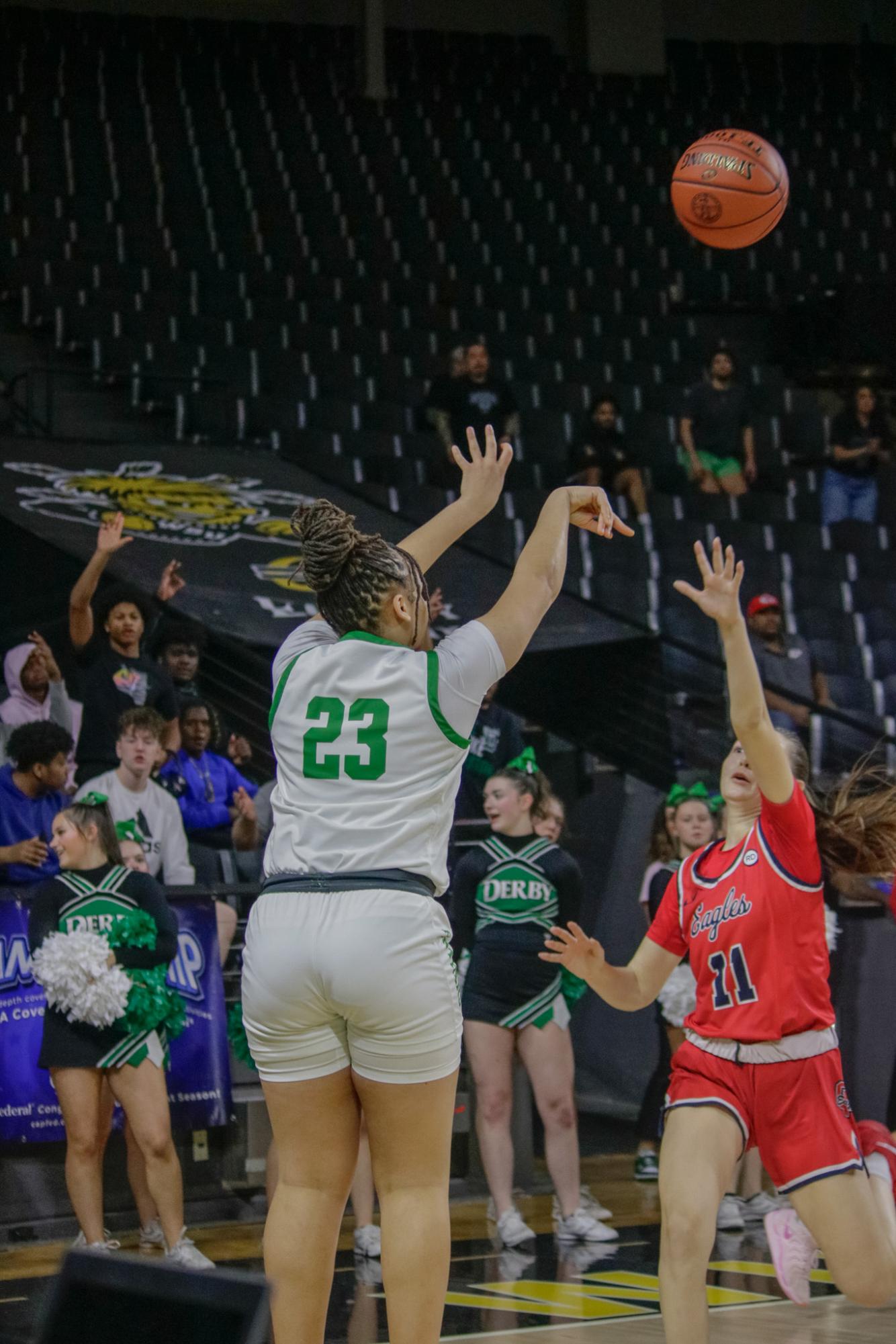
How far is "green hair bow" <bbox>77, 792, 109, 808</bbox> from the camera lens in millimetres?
6355

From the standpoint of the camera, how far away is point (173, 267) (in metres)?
15.6

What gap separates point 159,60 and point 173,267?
3736 millimetres

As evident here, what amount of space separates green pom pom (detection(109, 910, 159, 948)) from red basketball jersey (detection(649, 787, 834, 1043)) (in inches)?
104

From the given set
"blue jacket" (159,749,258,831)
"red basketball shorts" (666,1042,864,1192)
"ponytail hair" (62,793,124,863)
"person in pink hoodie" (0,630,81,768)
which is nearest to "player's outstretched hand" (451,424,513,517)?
"red basketball shorts" (666,1042,864,1192)

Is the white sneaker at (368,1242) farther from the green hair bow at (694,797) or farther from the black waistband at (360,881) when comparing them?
the black waistband at (360,881)

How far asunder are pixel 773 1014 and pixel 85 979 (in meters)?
2.90

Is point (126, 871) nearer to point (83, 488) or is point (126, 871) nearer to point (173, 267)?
point (83, 488)

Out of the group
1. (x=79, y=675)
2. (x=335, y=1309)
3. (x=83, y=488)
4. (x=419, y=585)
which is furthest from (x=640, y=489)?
(x=419, y=585)

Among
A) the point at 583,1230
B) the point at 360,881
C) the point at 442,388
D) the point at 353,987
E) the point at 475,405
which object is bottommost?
the point at 583,1230

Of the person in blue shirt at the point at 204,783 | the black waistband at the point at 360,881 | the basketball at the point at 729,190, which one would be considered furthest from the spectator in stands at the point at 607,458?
the black waistband at the point at 360,881

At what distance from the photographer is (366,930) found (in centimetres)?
310

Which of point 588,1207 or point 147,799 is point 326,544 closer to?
point 147,799

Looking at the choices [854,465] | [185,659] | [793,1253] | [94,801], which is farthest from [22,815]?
[854,465]

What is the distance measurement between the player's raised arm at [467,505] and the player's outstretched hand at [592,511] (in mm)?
168
